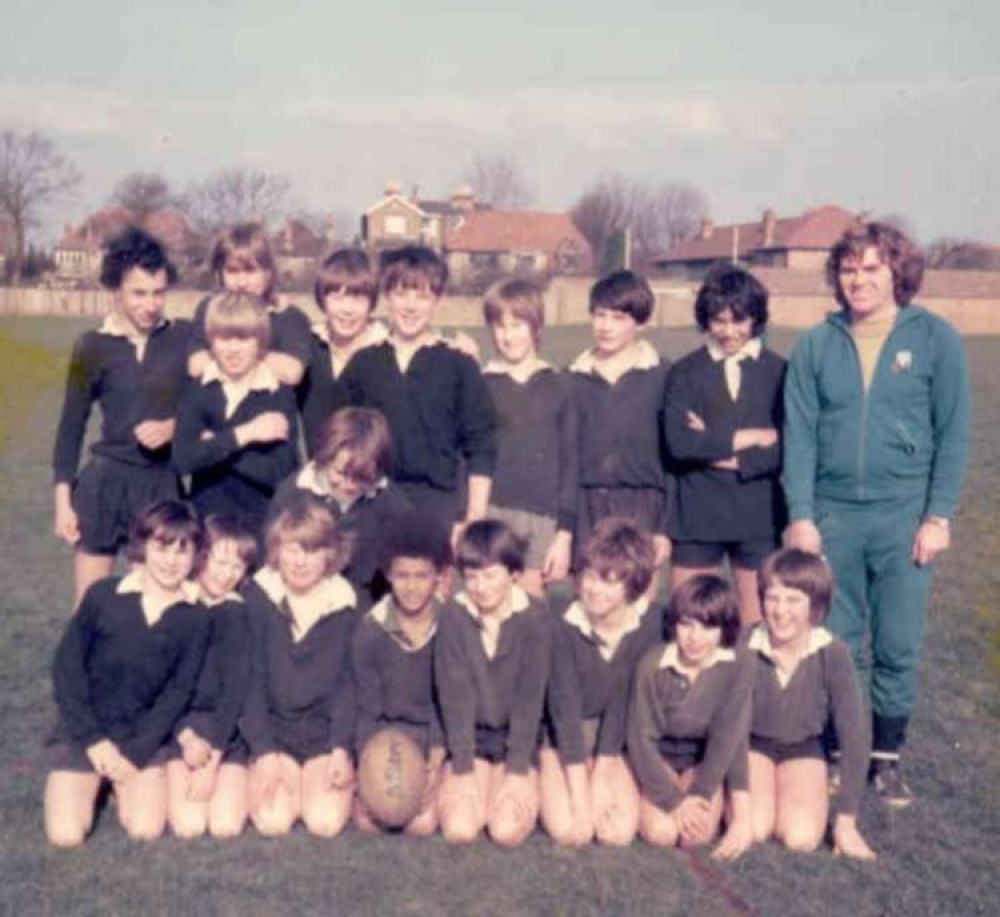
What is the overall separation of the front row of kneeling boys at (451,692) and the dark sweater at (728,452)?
0.57 metres

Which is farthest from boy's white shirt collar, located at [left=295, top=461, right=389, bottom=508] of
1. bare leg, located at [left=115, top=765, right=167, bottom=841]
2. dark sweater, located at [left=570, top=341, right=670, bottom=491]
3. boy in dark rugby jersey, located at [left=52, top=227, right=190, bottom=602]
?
bare leg, located at [left=115, top=765, right=167, bottom=841]

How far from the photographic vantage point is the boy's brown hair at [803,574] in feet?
14.5

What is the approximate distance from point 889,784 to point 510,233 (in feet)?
280

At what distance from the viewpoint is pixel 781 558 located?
446 centimetres

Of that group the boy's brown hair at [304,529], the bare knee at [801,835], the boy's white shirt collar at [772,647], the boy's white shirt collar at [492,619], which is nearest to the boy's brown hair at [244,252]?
the boy's brown hair at [304,529]

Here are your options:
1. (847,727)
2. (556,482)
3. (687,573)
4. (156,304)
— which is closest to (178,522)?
(156,304)

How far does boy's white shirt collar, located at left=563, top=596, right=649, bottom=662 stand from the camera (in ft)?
15.3

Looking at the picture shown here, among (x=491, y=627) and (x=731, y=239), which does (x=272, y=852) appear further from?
(x=731, y=239)

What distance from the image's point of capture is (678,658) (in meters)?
4.54

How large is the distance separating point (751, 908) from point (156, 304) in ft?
10.2

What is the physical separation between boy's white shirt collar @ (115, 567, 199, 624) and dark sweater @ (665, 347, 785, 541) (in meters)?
1.87

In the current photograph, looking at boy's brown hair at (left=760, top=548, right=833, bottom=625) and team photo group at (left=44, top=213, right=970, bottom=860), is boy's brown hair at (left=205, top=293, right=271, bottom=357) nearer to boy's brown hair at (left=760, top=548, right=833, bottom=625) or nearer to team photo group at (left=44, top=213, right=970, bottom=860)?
team photo group at (left=44, top=213, right=970, bottom=860)

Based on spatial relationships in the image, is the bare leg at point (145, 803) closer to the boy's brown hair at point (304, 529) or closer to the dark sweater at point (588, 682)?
the boy's brown hair at point (304, 529)

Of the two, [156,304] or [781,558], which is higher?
[156,304]
